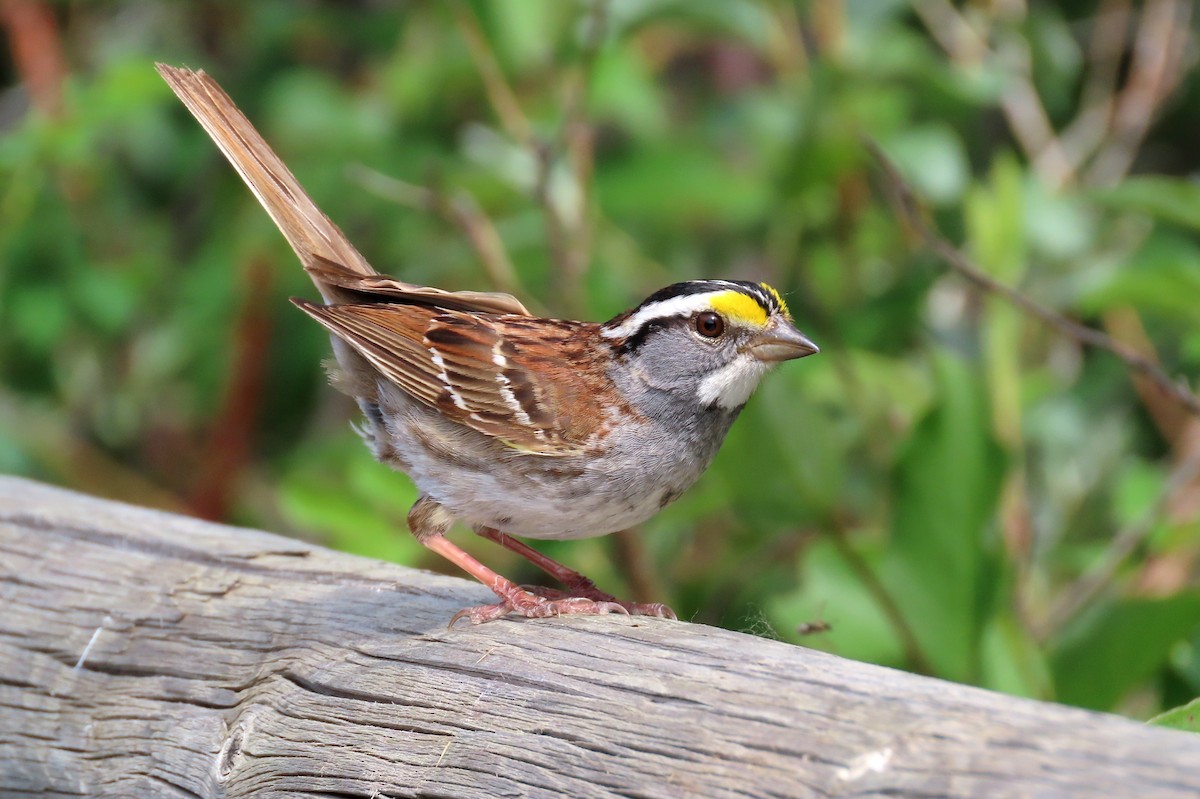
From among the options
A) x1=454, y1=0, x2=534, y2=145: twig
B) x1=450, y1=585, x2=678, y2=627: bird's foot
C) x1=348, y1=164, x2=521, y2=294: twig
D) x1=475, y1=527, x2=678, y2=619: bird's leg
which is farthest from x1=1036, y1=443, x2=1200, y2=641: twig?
x1=454, y1=0, x2=534, y2=145: twig

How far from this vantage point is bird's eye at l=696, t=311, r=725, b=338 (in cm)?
331

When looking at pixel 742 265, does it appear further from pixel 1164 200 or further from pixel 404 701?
pixel 404 701

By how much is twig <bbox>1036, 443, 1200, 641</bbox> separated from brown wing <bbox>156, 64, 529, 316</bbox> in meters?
1.87

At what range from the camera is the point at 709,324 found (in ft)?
10.9

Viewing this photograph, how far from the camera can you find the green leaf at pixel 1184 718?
7.25ft

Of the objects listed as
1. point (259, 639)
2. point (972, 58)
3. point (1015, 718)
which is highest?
point (972, 58)

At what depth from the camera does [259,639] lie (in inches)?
110

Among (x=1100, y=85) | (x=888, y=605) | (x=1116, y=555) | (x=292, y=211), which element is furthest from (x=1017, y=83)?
(x=292, y=211)

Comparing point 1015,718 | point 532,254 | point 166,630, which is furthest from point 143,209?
point 1015,718

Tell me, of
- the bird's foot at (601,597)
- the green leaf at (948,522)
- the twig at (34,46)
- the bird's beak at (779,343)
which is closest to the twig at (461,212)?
the bird's beak at (779,343)

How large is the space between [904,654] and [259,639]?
1.87 metres

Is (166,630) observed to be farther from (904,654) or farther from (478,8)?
(478,8)

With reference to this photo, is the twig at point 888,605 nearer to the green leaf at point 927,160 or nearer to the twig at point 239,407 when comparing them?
the green leaf at point 927,160

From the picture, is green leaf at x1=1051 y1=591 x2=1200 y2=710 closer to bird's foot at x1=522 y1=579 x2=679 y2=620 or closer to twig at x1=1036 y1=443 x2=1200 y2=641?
twig at x1=1036 y1=443 x2=1200 y2=641
